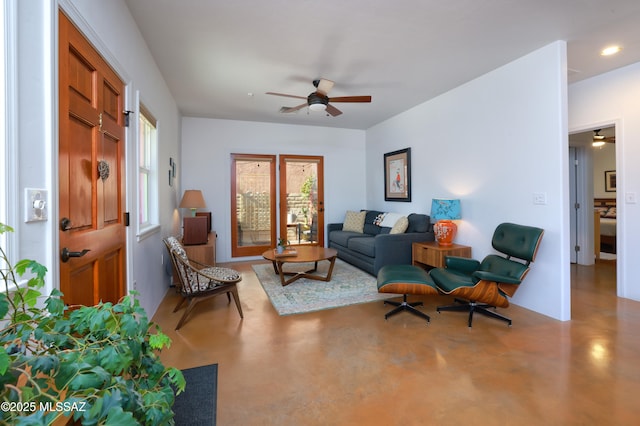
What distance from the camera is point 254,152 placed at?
5.88 m

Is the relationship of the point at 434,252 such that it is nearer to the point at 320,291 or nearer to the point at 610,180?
the point at 320,291

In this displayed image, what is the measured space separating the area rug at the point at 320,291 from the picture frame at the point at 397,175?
1.67 m

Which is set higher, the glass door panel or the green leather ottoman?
the glass door panel

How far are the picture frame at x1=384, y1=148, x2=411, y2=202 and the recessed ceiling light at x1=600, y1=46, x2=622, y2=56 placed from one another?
2.56 meters

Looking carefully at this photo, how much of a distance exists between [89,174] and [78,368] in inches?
60.5

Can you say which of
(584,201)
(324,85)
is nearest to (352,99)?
(324,85)

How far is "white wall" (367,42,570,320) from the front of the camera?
2.91 meters

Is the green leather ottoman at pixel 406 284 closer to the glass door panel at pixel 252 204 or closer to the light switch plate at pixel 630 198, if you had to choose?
the light switch plate at pixel 630 198

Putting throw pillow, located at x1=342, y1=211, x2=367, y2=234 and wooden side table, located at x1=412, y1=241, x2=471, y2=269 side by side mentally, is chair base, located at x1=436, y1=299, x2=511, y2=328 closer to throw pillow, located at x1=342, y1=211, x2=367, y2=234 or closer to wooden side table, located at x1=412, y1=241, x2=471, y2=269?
wooden side table, located at x1=412, y1=241, x2=471, y2=269

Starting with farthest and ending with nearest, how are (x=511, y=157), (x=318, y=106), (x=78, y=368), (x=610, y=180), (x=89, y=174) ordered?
1. (x=610, y=180)
2. (x=318, y=106)
3. (x=511, y=157)
4. (x=89, y=174)
5. (x=78, y=368)

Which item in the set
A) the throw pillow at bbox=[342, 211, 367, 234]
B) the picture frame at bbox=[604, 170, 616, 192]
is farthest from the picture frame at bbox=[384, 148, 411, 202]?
the picture frame at bbox=[604, 170, 616, 192]

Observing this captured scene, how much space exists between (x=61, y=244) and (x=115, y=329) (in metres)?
1.06

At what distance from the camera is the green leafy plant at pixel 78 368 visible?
1.66ft

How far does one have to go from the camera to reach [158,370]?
0.79m
